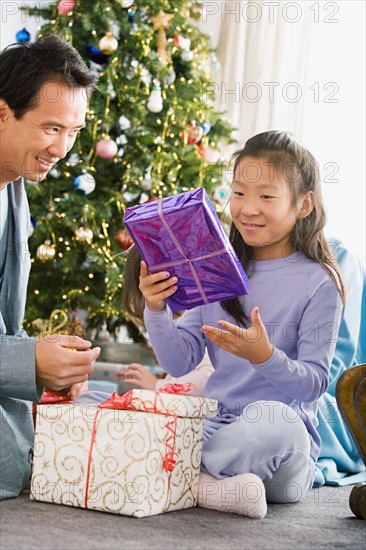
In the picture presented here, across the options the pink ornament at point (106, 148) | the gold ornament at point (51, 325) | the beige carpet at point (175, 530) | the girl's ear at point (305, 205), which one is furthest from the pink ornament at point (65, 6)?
the beige carpet at point (175, 530)

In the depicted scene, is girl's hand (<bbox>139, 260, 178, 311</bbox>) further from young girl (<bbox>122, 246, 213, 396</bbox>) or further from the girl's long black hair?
young girl (<bbox>122, 246, 213, 396</bbox>)

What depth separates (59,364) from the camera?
1.51m

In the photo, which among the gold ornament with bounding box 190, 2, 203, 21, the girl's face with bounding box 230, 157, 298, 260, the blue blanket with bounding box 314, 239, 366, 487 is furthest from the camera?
the gold ornament with bounding box 190, 2, 203, 21

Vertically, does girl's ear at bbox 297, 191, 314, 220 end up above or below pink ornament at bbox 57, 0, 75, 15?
below

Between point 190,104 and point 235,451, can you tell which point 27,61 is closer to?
point 235,451

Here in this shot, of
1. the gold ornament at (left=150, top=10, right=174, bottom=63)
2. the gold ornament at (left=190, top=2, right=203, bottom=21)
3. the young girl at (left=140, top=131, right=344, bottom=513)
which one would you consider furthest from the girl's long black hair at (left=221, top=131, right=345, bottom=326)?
the gold ornament at (left=190, top=2, right=203, bottom=21)

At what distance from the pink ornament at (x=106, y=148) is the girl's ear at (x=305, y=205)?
5.12 feet

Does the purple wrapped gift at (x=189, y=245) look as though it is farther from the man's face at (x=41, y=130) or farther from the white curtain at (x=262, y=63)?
the white curtain at (x=262, y=63)

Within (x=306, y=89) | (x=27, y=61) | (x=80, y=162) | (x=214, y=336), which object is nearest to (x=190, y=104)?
(x=80, y=162)

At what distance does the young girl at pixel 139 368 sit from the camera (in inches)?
87.9

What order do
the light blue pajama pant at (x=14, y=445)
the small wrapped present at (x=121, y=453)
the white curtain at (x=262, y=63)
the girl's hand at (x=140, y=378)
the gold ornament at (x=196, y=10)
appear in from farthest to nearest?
1. the white curtain at (x=262, y=63)
2. the gold ornament at (x=196, y=10)
3. the girl's hand at (x=140, y=378)
4. the light blue pajama pant at (x=14, y=445)
5. the small wrapped present at (x=121, y=453)

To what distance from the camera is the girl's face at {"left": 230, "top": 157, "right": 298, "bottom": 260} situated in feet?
5.90

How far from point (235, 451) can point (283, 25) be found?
3072mm

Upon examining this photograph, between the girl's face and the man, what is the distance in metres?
0.38
